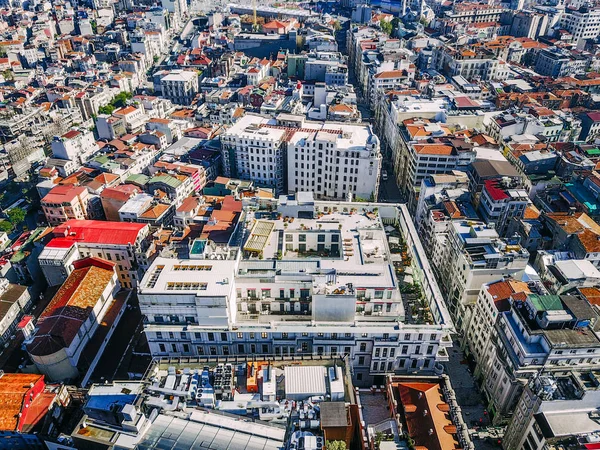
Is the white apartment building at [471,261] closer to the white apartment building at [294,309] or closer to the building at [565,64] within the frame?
the white apartment building at [294,309]

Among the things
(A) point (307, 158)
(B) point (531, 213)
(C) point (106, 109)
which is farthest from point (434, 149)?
(C) point (106, 109)

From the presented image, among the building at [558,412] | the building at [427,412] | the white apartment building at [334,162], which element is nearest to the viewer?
the building at [558,412]

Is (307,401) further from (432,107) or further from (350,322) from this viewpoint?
(432,107)

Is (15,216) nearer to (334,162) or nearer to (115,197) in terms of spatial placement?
(115,197)

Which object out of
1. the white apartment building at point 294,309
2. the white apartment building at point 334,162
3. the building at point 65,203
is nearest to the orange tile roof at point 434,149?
the white apartment building at point 334,162

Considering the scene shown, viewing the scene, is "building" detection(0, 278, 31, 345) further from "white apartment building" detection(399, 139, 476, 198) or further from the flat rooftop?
"white apartment building" detection(399, 139, 476, 198)
